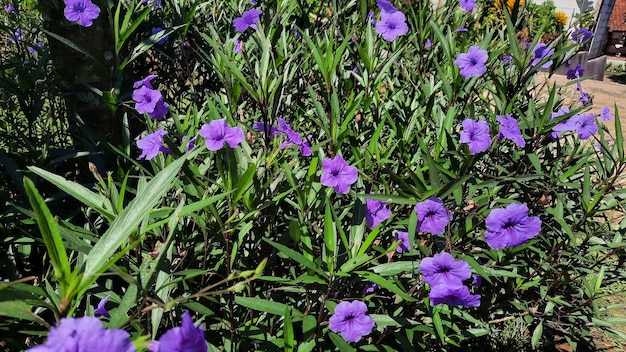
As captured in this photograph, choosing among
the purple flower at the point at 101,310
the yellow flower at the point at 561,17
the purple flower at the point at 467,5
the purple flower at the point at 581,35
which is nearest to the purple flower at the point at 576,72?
the purple flower at the point at 581,35

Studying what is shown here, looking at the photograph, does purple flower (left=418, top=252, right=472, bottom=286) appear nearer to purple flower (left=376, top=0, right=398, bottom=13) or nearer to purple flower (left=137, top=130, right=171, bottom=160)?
purple flower (left=137, top=130, right=171, bottom=160)

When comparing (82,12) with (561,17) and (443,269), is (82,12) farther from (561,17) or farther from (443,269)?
(561,17)

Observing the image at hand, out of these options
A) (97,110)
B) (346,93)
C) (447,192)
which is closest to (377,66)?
(346,93)

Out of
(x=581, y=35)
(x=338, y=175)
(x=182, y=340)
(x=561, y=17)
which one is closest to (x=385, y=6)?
(x=581, y=35)

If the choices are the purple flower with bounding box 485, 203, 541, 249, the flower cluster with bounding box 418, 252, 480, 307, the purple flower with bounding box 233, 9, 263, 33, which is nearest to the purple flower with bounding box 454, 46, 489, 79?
the purple flower with bounding box 485, 203, 541, 249

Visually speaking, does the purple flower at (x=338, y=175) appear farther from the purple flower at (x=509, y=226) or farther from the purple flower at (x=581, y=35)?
the purple flower at (x=581, y=35)
